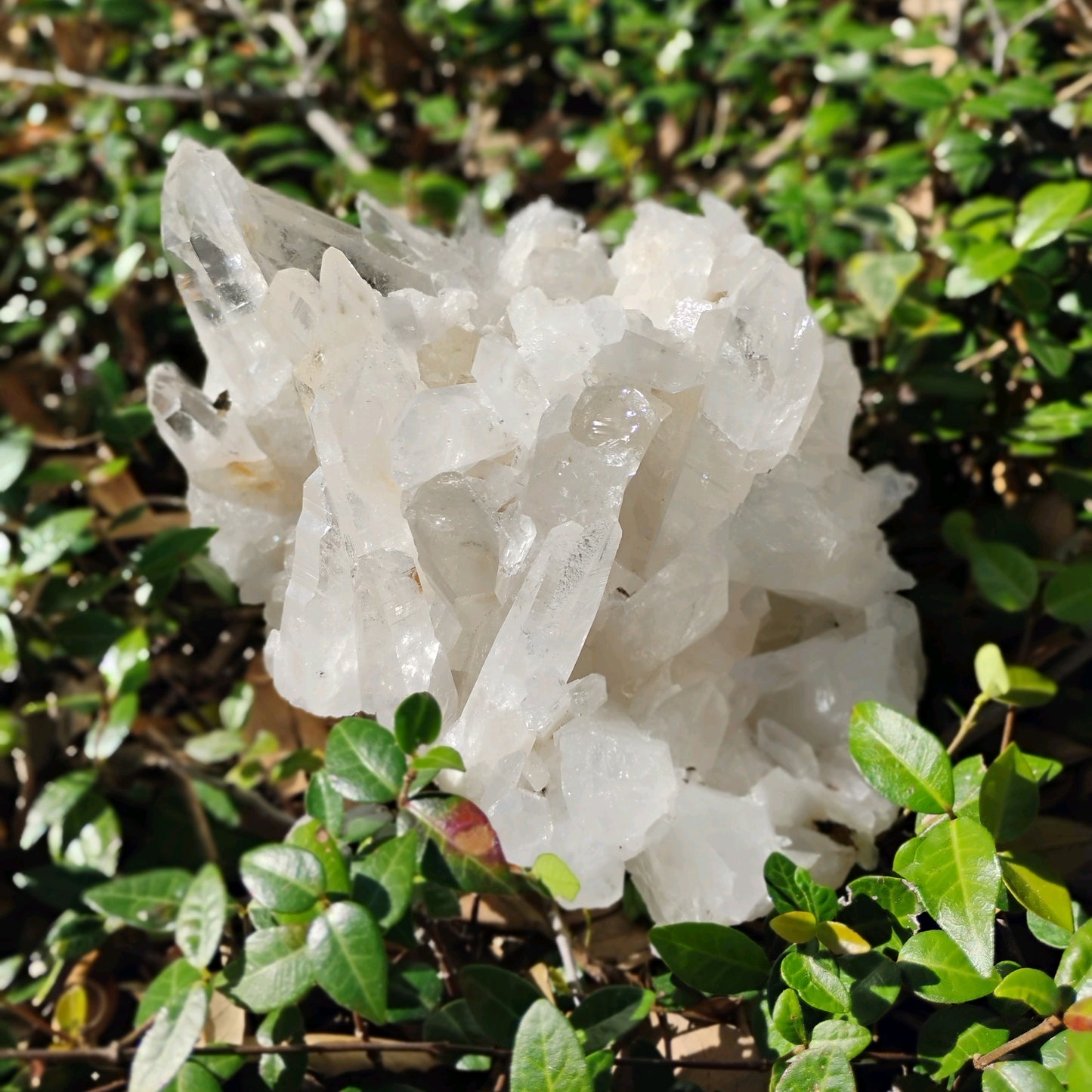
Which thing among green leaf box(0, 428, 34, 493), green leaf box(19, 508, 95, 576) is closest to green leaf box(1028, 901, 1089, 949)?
green leaf box(19, 508, 95, 576)

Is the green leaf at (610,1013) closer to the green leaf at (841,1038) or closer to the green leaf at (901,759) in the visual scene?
the green leaf at (841,1038)

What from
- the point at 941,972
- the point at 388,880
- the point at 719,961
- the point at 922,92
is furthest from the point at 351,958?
the point at 922,92

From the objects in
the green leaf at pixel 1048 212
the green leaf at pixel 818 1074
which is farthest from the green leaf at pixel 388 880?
the green leaf at pixel 1048 212

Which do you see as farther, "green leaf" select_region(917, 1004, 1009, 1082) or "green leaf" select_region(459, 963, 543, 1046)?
"green leaf" select_region(459, 963, 543, 1046)

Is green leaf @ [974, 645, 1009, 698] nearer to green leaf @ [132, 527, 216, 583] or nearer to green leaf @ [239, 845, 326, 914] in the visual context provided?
green leaf @ [239, 845, 326, 914]

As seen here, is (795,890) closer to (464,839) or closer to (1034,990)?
(1034,990)

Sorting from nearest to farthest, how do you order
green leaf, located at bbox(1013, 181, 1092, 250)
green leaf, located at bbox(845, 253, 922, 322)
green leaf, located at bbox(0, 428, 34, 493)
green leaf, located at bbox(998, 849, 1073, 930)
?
green leaf, located at bbox(998, 849, 1073, 930), green leaf, located at bbox(1013, 181, 1092, 250), green leaf, located at bbox(845, 253, 922, 322), green leaf, located at bbox(0, 428, 34, 493)
